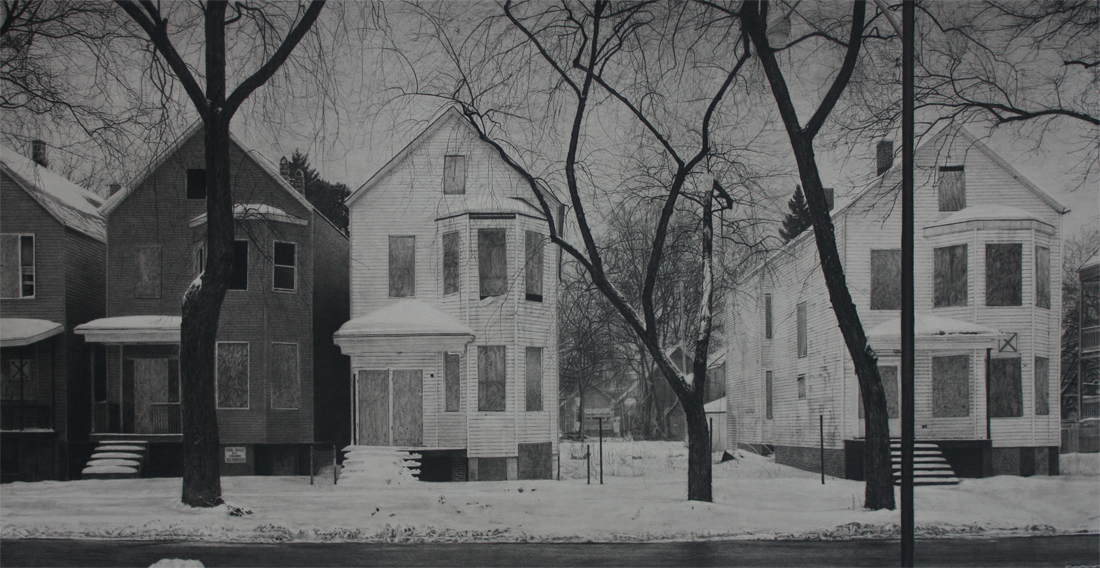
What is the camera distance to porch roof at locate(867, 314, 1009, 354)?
79.0 feet

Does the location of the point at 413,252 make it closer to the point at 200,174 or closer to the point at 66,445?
the point at 200,174

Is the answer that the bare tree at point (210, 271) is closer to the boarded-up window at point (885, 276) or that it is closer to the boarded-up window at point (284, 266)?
the boarded-up window at point (284, 266)

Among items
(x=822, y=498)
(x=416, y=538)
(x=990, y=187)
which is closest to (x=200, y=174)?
(x=416, y=538)

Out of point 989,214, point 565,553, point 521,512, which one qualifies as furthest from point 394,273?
point 989,214

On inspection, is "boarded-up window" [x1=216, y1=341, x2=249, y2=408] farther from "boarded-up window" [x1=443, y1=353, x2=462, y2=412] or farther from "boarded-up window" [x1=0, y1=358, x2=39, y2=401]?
"boarded-up window" [x1=443, y1=353, x2=462, y2=412]

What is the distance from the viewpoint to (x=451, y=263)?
25312 mm

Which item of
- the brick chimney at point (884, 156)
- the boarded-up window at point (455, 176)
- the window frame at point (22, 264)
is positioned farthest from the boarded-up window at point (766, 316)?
the window frame at point (22, 264)

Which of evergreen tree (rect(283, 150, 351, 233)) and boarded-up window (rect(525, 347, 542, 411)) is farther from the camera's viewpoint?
evergreen tree (rect(283, 150, 351, 233))

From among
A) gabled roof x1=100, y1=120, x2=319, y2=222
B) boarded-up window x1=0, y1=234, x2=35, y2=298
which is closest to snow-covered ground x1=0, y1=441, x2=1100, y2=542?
boarded-up window x1=0, y1=234, x2=35, y2=298

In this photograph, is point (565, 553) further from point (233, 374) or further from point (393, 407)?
point (233, 374)

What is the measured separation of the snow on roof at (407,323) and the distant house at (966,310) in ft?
27.1

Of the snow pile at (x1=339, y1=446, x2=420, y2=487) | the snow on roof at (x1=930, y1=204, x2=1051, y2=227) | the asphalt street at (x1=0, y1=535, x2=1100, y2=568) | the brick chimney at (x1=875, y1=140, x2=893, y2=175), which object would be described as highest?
the brick chimney at (x1=875, y1=140, x2=893, y2=175)

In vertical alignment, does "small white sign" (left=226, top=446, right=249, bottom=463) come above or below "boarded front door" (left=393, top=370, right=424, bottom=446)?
below

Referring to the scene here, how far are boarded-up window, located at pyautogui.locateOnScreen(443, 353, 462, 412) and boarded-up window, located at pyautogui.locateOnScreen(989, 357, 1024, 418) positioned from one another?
14.0m
